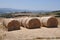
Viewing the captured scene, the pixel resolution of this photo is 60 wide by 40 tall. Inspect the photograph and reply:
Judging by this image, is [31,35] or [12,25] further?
[12,25]

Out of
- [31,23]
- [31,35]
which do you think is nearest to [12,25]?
[31,23]

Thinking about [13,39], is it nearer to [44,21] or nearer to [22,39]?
[22,39]

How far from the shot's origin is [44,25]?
15.0m

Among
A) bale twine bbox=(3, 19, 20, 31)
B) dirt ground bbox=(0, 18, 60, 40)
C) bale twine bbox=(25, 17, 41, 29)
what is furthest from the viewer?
bale twine bbox=(25, 17, 41, 29)

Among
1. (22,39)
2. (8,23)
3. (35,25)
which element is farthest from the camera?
(35,25)

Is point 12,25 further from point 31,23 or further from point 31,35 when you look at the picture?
point 31,35

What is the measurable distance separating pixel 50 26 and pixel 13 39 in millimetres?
6342

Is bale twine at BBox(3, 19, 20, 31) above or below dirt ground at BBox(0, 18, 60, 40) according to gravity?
above

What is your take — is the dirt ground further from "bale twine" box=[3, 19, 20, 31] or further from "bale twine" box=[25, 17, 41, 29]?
"bale twine" box=[25, 17, 41, 29]

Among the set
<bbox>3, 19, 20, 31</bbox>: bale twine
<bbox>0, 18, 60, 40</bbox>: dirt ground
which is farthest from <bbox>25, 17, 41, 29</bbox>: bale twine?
<bbox>0, 18, 60, 40</bbox>: dirt ground

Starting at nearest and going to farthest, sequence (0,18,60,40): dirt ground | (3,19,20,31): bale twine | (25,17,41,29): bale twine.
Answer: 1. (0,18,60,40): dirt ground
2. (3,19,20,31): bale twine
3. (25,17,41,29): bale twine

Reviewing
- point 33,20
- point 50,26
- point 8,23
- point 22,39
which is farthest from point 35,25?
point 22,39

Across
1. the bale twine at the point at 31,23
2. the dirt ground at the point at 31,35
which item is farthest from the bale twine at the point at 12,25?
the dirt ground at the point at 31,35

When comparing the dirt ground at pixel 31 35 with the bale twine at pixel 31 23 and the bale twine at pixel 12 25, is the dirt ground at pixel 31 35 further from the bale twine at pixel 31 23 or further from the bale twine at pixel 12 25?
the bale twine at pixel 31 23
